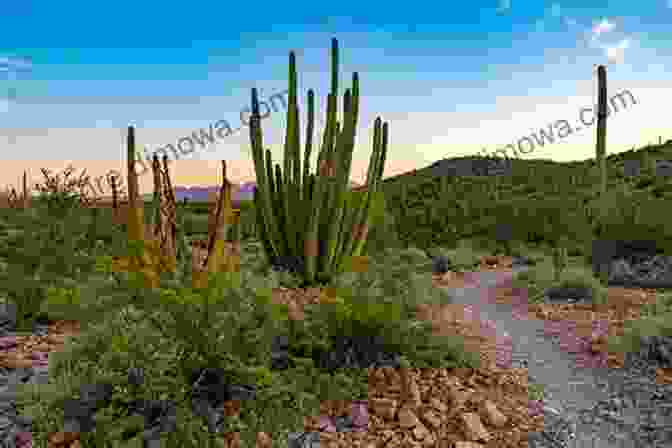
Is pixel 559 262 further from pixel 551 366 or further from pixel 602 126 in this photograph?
pixel 551 366

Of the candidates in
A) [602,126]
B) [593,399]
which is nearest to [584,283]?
[593,399]

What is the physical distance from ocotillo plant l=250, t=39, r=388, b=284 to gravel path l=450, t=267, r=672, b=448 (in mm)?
3320

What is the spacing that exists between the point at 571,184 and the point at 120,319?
3233 centimetres

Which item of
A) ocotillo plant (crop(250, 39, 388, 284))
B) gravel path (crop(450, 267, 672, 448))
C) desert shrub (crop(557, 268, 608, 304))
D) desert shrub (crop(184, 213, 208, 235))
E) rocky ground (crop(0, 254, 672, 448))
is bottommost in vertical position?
gravel path (crop(450, 267, 672, 448))

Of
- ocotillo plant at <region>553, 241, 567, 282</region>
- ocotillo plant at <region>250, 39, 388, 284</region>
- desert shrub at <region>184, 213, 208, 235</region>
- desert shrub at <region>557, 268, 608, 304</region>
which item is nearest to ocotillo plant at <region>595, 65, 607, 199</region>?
ocotillo plant at <region>553, 241, 567, 282</region>

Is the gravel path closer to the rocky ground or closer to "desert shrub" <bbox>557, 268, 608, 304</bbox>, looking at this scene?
the rocky ground

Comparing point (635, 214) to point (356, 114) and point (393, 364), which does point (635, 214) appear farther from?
point (393, 364)

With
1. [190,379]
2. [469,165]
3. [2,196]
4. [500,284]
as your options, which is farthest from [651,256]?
[469,165]

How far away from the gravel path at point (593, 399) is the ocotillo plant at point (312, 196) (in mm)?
3320

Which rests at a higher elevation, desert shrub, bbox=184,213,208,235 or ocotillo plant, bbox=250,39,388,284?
ocotillo plant, bbox=250,39,388,284

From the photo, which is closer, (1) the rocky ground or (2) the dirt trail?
(1) the rocky ground

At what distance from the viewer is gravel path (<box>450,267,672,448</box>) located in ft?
12.3

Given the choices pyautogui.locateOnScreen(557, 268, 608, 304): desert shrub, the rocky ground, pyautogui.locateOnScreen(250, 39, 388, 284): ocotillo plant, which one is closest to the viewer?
the rocky ground

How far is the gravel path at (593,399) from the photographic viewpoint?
375cm
